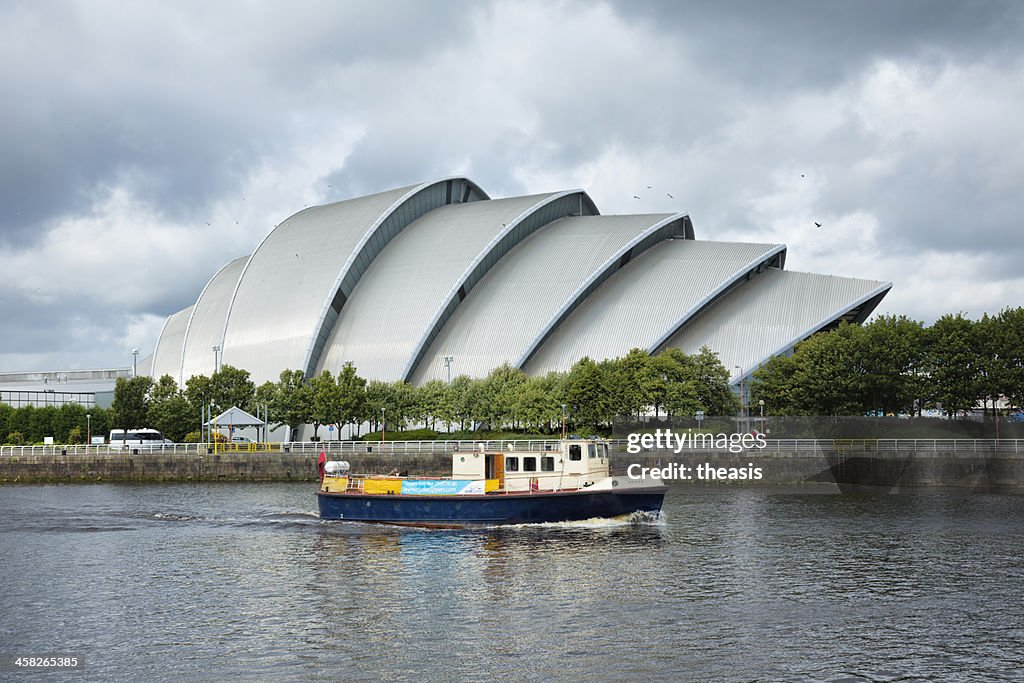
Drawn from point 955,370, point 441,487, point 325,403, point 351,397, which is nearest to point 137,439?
point 325,403

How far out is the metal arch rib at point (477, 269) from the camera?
85375 mm

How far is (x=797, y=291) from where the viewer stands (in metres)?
84.4

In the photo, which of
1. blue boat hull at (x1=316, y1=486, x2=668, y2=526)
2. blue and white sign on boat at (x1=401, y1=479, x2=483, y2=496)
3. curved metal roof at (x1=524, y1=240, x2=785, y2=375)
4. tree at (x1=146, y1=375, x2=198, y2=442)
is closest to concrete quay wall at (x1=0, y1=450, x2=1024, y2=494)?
blue and white sign on boat at (x1=401, y1=479, x2=483, y2=496)

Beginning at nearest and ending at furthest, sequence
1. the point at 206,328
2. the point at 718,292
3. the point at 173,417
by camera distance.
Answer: the point at 718,292, the point at 173,417, the point at 206,328

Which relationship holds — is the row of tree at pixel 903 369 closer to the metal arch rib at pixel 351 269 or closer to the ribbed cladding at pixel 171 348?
the metal arch rib at pixel 351 269

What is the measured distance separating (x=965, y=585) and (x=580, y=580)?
405 inches

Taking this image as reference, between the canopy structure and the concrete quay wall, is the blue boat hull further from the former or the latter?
the canopy structure

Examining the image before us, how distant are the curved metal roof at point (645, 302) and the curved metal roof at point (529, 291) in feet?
5.55

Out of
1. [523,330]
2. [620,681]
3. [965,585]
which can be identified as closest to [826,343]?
[523,330]

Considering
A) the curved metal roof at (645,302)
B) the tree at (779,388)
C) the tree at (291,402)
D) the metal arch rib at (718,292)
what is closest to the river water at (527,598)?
the tree at (779,388)

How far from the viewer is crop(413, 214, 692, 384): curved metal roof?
276 feet

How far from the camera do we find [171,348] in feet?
353

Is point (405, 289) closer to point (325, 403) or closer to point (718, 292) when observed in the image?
point (325, 403)

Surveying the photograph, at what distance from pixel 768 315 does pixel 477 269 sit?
80.6 feet
